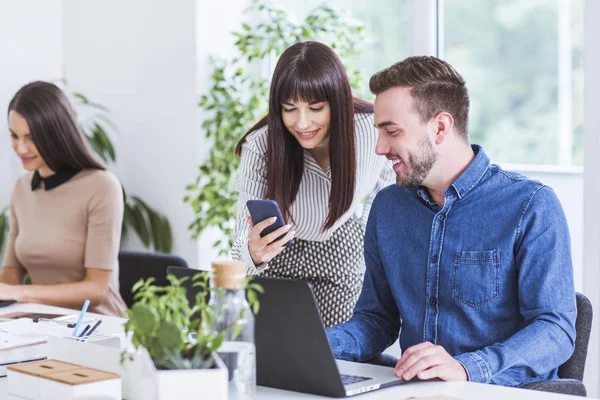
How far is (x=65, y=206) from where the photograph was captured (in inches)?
122

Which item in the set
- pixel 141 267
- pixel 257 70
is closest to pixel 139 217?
pixel 257 70

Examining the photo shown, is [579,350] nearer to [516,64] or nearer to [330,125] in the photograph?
[330,125]

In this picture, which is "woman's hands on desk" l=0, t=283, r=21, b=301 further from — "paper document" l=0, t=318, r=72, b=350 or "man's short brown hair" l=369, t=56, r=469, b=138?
"man's short brown hair" l=369, t=56, r=469, b=138

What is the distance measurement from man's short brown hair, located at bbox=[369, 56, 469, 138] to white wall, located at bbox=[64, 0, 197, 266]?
7.38 ft

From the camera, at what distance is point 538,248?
185 cm

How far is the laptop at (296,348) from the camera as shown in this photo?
150 centimetres

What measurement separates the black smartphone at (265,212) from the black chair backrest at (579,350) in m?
0.82

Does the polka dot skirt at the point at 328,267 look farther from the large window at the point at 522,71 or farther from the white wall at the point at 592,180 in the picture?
the large window at the point at 522,71

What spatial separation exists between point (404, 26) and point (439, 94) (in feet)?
6.28

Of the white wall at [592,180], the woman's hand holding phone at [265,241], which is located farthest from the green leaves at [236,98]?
the woman's hand holding phone at [265,241]

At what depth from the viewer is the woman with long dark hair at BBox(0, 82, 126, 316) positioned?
2994 millimetres

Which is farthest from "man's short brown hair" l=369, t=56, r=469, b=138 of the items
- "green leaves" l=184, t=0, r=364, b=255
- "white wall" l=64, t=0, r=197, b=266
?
"white wall" l=64, t=0, r=197, b=266

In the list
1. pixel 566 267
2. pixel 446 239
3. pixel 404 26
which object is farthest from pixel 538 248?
pixel 404 26

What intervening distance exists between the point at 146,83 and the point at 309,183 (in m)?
1.95
